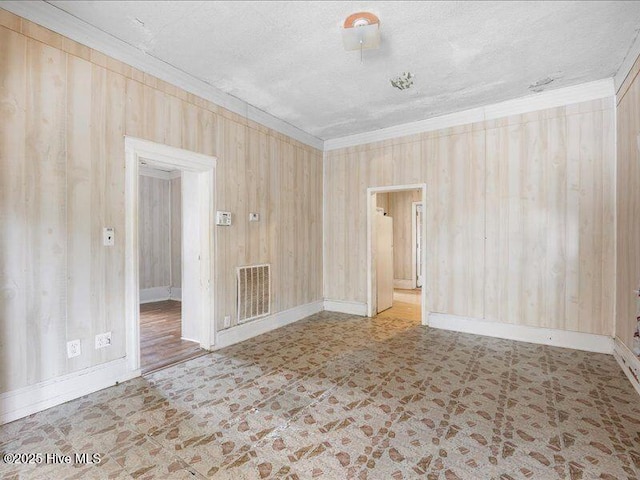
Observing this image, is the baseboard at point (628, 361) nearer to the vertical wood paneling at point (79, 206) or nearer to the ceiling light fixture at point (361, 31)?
the ceiling light fixture at point (361, 31)

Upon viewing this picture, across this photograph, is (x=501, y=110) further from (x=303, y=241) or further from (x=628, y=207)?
(x=303, y=241)

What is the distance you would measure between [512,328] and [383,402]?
2540mm

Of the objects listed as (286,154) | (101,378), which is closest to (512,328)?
Answer: (286,154)

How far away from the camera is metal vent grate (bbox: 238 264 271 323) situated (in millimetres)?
4086

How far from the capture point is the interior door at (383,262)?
555 cm

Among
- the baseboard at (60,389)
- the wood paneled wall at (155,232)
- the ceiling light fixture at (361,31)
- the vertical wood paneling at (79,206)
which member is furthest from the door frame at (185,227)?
the wood paneled wall at (155,232)

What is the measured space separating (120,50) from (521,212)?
4779 millimetres

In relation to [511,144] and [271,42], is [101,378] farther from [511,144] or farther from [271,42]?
[511,144]

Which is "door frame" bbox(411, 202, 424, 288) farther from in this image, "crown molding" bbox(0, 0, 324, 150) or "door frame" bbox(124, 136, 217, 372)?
"door frame" bbox(124, 136, 217, 372)

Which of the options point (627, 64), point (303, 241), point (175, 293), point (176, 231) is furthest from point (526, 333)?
point (176, 231)

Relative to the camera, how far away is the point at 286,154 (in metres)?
4.93

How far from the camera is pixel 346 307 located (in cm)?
552

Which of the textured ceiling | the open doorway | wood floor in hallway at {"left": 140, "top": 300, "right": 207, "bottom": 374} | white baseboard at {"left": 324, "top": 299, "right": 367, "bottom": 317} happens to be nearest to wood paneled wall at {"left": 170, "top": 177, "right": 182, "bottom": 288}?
the open doorway

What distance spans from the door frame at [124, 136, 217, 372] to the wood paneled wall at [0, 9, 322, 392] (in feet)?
0.24
